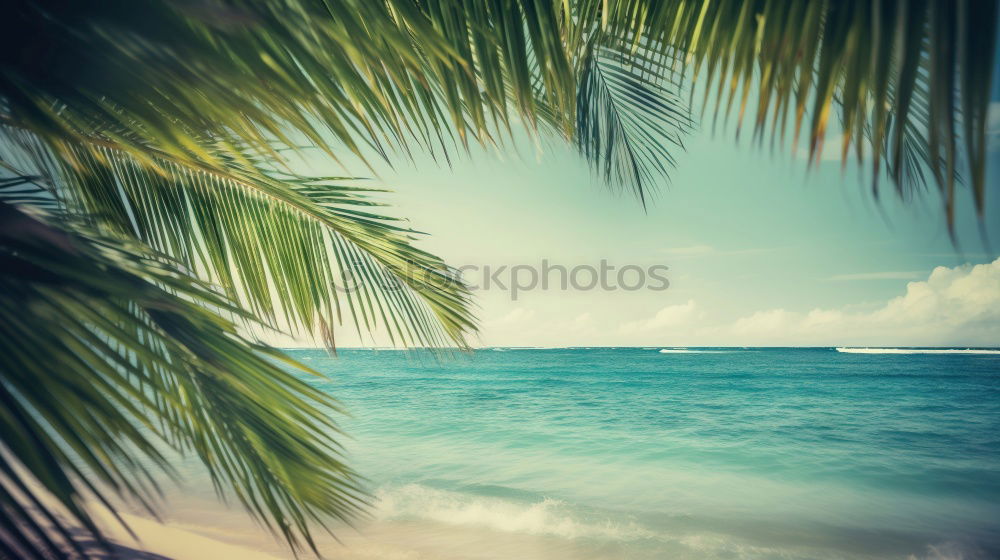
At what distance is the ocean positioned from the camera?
564cm

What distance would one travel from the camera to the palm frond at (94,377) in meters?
0.45

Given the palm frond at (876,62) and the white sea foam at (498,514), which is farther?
the white sea foam at (498,514)

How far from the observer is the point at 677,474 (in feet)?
29.5

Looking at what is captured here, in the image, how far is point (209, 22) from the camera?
562 millimetres

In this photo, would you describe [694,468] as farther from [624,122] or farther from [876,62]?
[876,62]

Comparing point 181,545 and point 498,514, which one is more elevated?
point 181,545

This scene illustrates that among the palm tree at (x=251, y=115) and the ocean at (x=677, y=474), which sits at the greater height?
the palm tree at (x=251, y=115)

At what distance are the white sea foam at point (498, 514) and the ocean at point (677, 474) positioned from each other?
3cm

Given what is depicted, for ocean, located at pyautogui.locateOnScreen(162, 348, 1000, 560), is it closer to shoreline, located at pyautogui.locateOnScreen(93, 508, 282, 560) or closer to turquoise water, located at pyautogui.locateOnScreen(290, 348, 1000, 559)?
turquoise water, located at pyautogui.locateOnScreen(290, 348, 1000, 559)

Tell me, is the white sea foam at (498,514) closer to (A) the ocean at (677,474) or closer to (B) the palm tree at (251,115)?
(A) the ocean at (677,474)

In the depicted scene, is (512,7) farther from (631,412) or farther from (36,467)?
(631,412)

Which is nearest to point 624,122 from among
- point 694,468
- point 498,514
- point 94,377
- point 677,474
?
point 94,377

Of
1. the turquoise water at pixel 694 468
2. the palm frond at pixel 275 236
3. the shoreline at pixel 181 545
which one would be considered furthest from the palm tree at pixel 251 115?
the shoreline at pixel 181 545

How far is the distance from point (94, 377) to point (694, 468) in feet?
33.7
